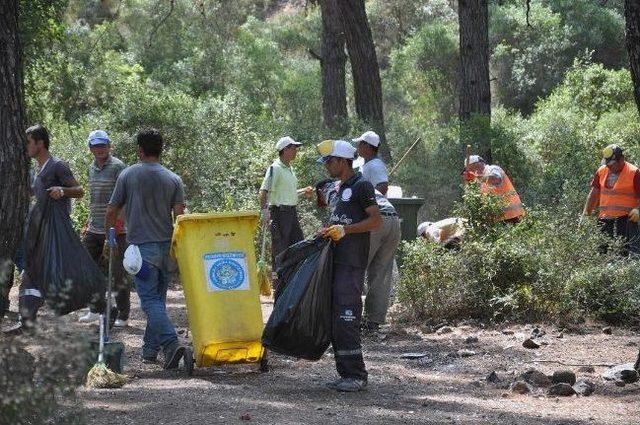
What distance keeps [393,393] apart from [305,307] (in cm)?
85

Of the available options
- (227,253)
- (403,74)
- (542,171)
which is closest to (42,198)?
(227,253)

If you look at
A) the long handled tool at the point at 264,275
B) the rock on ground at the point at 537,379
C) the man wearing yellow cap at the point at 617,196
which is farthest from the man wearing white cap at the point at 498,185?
the rock on ground at the point at 537,379

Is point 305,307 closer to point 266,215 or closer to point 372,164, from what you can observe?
point 372,164

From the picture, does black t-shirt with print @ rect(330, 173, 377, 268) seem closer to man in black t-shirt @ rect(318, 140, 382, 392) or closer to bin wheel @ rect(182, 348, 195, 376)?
man in black t-shirt @ rect(318, 140, 382, 392)

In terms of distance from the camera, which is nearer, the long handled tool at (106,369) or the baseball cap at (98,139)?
the long handled tool at (106,369)

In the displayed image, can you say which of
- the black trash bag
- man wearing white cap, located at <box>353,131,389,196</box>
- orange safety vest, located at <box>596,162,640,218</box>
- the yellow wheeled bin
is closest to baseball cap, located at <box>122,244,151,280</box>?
the yellow wheeled bin

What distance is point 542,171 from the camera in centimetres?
1842

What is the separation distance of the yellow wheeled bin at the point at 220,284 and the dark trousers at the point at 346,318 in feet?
2.43

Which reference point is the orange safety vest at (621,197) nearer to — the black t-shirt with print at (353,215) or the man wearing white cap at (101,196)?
the man wearing white cap at (101,196)

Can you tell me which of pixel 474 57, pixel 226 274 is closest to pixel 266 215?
pixel 226 274

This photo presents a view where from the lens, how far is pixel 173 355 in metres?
8.73

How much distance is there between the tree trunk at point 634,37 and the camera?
8047 millimetres

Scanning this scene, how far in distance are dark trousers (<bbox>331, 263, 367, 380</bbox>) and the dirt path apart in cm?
22

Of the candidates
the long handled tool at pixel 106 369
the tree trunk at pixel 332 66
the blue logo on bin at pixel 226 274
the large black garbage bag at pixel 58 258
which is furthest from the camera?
the tree trunk at pixel 332 66
